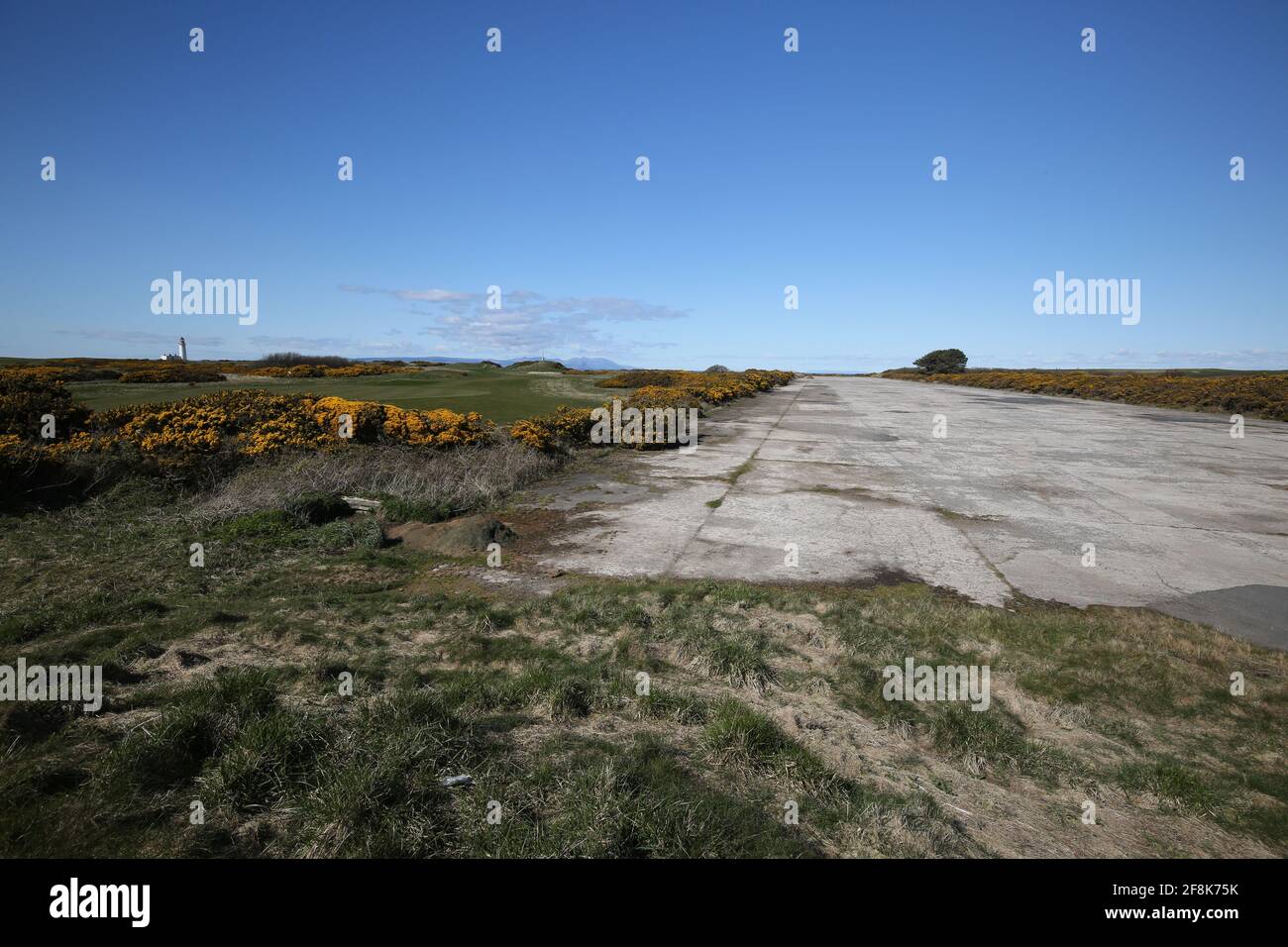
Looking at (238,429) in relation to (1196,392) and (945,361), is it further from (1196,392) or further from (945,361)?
(945,361)

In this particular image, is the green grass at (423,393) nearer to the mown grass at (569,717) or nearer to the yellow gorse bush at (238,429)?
the yellow gorse bush at (238,429)

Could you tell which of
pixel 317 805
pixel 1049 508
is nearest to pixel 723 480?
pixel 1049 508

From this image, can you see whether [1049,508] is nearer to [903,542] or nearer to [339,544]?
[903,542]

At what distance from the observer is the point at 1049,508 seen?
35.4 feet

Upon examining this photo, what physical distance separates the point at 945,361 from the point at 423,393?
98243mm

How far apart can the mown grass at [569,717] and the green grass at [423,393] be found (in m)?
13.2

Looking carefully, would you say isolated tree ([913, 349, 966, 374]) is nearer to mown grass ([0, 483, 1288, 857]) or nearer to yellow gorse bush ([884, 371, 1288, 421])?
yellow gorse bush ([884, 371, 1288, 421])

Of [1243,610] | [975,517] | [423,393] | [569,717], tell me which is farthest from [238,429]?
[1243,610]

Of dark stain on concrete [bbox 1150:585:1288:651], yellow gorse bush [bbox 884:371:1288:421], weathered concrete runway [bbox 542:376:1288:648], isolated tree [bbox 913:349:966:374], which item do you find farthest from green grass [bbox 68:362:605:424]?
isolated tree [bbox 913:349:966:374]

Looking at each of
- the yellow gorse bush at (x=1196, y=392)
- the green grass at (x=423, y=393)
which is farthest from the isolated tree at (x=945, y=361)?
the green grass at (x=423, y=393)

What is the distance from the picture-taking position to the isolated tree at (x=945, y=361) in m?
99.6

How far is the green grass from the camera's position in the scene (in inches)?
738

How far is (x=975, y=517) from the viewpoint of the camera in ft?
33.3
